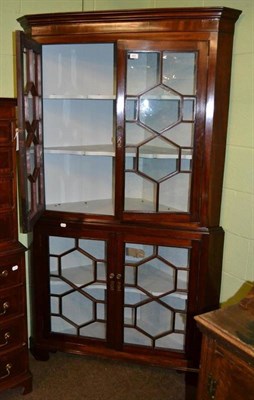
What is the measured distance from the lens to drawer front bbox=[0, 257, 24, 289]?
2082 millimetres

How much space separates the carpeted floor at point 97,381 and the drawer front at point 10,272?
27.2 inches

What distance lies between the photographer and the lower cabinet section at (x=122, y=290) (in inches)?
89.2

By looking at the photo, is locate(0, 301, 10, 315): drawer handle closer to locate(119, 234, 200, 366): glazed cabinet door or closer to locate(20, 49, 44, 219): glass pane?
locate(20, 49, 44, 219): glass pane

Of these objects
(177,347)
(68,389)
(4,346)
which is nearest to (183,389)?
(177,347)

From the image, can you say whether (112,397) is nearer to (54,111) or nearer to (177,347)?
(177,347)

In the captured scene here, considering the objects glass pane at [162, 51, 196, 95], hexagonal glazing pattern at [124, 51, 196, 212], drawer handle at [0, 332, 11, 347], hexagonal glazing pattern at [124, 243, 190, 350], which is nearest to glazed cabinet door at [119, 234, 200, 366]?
hexagonal glazing pattern at [124, 243, 190, 350]

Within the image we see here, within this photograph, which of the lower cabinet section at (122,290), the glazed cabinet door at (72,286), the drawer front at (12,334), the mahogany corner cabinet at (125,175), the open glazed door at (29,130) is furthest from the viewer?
the glazed cabinet door at (72,286)

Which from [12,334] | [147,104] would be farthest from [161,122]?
[12,334]

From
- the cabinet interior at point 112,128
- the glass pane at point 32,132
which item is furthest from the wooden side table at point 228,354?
the glass pane at point 32,132

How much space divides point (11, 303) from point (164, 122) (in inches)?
49.6

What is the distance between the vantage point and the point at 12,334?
86.4 inches

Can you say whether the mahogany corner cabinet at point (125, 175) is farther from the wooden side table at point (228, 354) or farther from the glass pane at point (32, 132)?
the wooden side table at point (228, 354)

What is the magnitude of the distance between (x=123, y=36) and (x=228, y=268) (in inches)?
54.8

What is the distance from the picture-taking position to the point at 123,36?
81.0 inches
